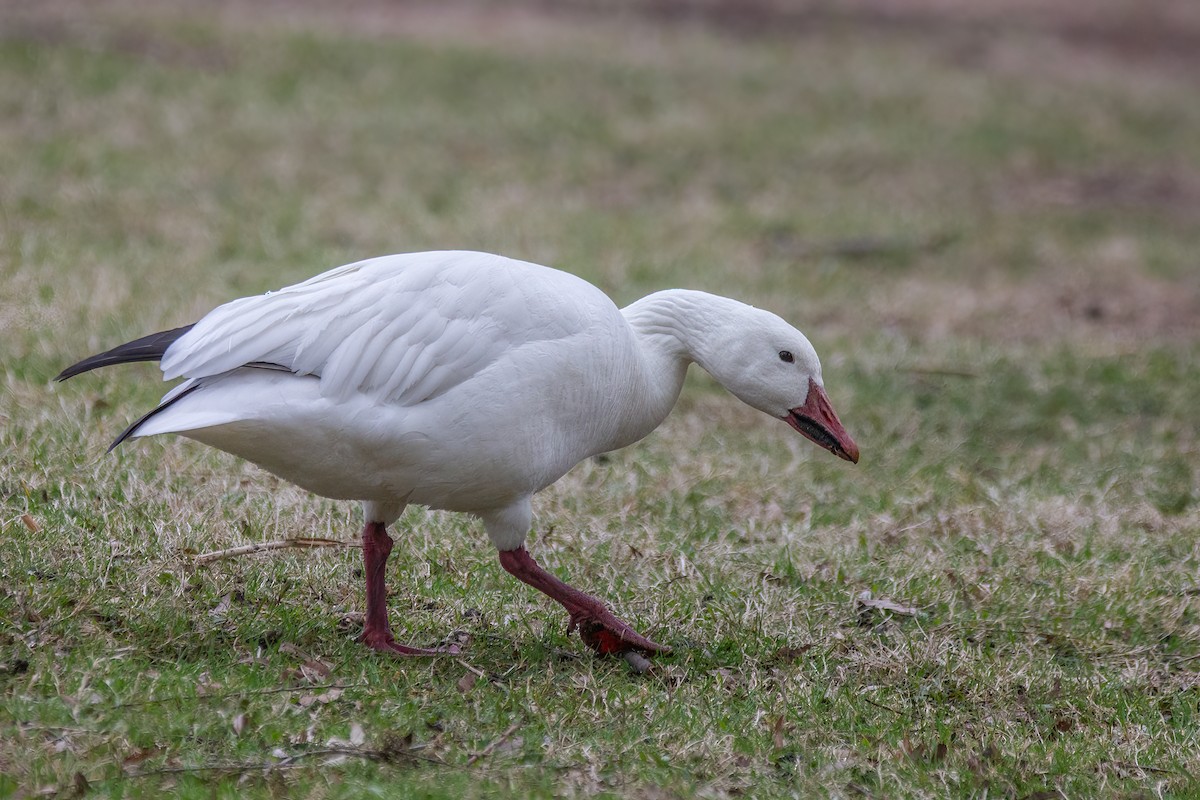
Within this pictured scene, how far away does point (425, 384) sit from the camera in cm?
374

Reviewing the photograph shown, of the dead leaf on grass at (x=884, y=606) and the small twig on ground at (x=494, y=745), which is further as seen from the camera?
the dead leaf on grass at (x=884, y=606)

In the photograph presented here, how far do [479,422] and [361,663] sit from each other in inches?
33.1

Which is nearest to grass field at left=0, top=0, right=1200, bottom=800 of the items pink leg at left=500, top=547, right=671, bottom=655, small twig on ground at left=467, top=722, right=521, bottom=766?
small twig on ground at left=467, top=722, right=521, bottom=766

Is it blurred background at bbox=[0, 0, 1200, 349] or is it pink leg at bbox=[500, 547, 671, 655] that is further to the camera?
blurred background at bbox=[0, 0, 1200, 349]

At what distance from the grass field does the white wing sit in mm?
856

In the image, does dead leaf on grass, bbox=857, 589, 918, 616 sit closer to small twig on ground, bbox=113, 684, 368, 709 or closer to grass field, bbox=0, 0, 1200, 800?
grass field, bbox=0, 0, 1200, 800

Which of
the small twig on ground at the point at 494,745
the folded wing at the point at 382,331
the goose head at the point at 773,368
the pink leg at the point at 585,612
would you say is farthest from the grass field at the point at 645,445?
the folded wing at the point at 382,331

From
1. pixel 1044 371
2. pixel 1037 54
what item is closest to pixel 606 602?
pixel 1044 371

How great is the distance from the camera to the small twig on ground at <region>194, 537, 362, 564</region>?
438 cm

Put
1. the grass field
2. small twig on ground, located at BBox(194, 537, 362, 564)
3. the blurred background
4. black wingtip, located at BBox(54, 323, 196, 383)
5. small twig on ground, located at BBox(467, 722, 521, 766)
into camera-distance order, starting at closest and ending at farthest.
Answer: small twig on ground, located at BBox(467, 722, 521, 766) < the grass field < black wingtip, located at BBox(54, 323, 196, 383) < small twig on ground, located at BBox(194, 537, 362, 564) < the blurred background

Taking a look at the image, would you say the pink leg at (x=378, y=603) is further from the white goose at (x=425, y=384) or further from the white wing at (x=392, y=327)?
the white wing at (x=392, y=327)

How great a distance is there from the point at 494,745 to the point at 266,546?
1293 millimetres

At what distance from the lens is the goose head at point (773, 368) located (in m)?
4.18

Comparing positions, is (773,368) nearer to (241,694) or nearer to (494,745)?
(494,745)
